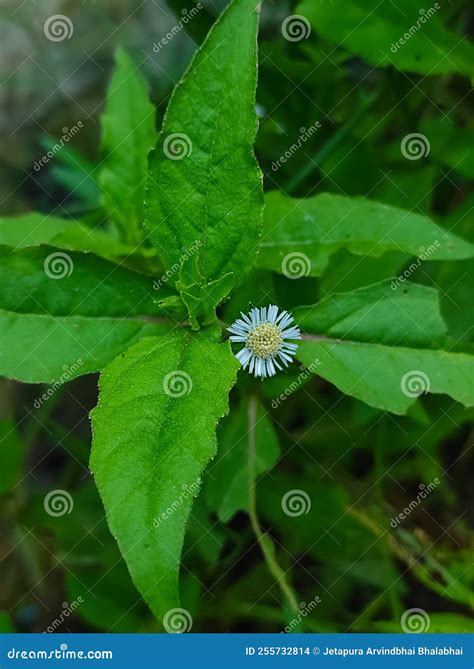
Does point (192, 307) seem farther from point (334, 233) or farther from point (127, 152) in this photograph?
point (127, 152)

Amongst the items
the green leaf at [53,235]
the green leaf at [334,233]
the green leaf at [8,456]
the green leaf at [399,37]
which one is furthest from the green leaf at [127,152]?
the green leaf at [8,456]

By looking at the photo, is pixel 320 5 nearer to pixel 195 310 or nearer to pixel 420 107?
pixel 420 107

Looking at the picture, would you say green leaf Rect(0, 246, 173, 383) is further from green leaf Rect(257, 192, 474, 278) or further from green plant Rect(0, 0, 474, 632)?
green leaf Rect(257, 192, 474, 278)

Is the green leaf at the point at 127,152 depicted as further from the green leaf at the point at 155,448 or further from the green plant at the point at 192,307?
the green leaf at the point at 155,448

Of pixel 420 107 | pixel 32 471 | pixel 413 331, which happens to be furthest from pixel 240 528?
pixel 420 107

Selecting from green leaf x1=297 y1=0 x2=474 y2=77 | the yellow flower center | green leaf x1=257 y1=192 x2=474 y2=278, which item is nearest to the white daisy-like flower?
the yellow flower center
